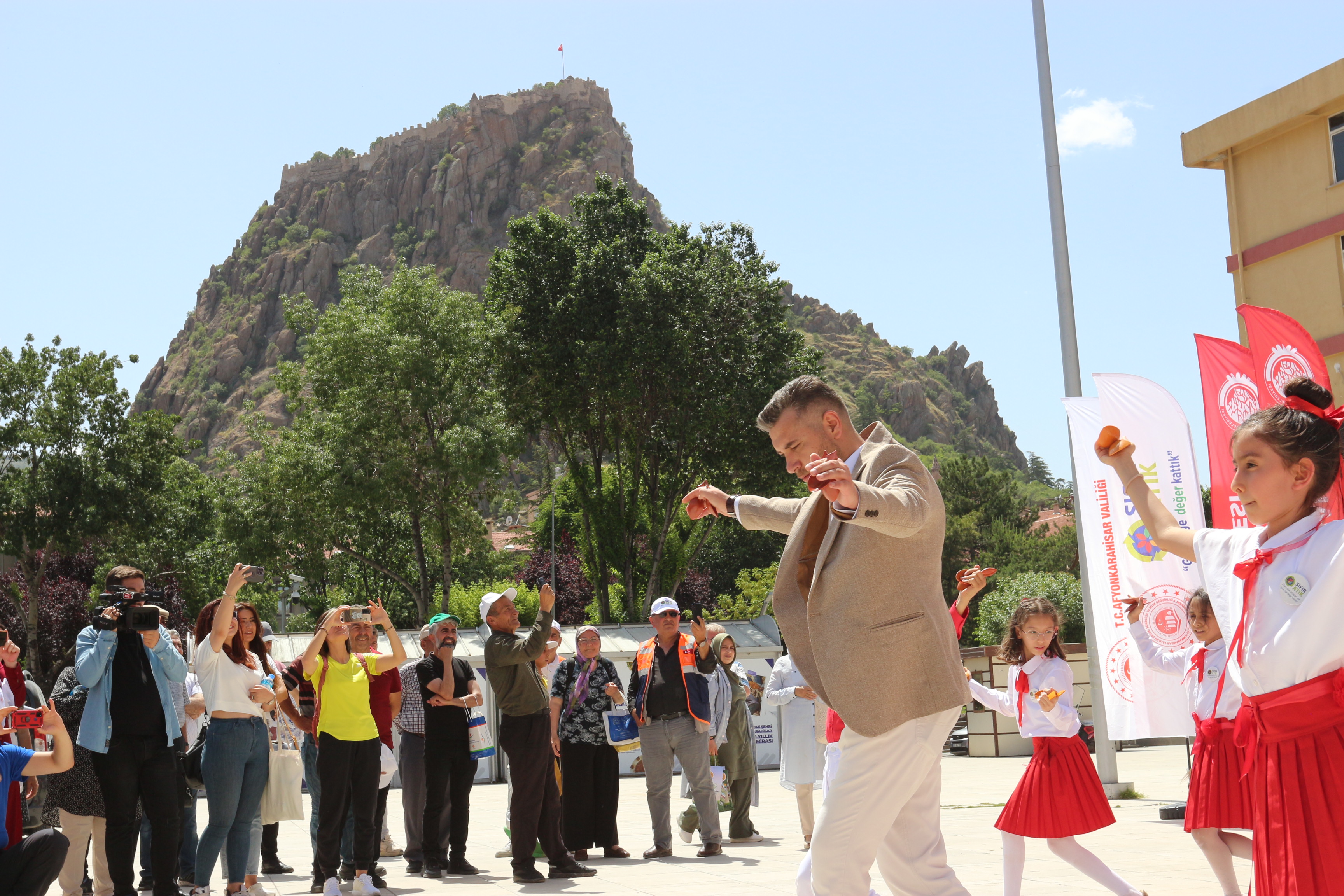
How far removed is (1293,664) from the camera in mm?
2672

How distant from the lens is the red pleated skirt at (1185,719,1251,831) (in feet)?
17.6

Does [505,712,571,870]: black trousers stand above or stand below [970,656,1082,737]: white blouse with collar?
below

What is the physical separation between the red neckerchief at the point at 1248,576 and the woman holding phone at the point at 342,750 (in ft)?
19.3

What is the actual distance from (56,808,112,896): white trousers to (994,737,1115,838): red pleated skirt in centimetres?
544

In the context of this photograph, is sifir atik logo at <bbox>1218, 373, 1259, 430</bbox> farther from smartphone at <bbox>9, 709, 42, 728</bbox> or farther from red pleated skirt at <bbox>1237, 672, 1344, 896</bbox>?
smartphone at <bbox>9, 709, 42, 728</bbox>

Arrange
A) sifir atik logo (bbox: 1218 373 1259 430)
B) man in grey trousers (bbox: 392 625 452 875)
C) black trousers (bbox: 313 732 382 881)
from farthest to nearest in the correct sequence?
sifir atik logo (bbox: 1218 373 1259 430), man in grey trousers (bbox: 392 625 452 875), black trousers (bbox: 313 732 382 881)

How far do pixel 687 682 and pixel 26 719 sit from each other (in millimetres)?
6028

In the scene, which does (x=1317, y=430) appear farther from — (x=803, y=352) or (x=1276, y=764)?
(x=803, y=352)

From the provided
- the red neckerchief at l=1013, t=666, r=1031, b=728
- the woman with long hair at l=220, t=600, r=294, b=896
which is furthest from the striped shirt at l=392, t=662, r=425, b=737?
the red neckerchief at l=1013, t=666, r=1031, b=728

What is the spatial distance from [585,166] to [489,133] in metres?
15.6

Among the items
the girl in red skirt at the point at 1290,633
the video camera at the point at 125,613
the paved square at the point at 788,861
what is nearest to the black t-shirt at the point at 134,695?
the video camera at the point at 125,613

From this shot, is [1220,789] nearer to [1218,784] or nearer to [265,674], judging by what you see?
[1218,784]

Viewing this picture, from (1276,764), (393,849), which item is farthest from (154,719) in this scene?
(1276,764)

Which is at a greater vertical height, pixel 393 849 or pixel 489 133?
pixel 489 133
